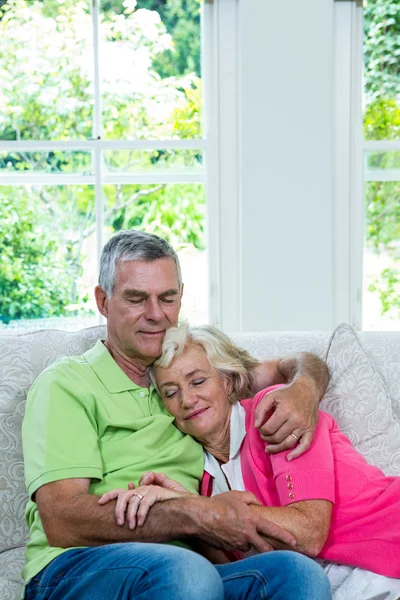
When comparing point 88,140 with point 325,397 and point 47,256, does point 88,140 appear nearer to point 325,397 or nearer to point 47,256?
point 47,256

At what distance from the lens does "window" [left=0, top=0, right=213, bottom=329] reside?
328cm

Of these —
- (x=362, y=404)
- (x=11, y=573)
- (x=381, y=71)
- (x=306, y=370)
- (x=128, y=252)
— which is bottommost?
(x=11, y=573)

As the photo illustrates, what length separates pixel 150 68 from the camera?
3.32 meters

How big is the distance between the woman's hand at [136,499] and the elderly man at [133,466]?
18 mm

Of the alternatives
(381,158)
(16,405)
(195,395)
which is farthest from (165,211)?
(195,395)

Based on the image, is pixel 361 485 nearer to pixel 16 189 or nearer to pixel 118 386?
pixel 118 386

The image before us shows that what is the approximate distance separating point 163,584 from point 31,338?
958 mm

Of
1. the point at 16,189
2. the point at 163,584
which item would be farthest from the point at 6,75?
the point at 163,584

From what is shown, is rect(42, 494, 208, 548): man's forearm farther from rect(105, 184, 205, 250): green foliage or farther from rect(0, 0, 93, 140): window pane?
rect(0, 0, 93, 140): window pane

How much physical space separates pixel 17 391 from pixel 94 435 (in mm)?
370

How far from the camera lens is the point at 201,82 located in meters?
3.32

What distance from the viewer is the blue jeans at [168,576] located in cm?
148

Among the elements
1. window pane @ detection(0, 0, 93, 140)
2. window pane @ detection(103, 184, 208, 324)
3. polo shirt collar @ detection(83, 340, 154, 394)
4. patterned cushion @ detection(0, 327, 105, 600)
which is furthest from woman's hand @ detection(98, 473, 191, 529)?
window pane @ detection(0, 0, 93, 140)

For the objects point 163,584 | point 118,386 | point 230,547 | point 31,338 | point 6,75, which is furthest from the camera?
point 6,75
